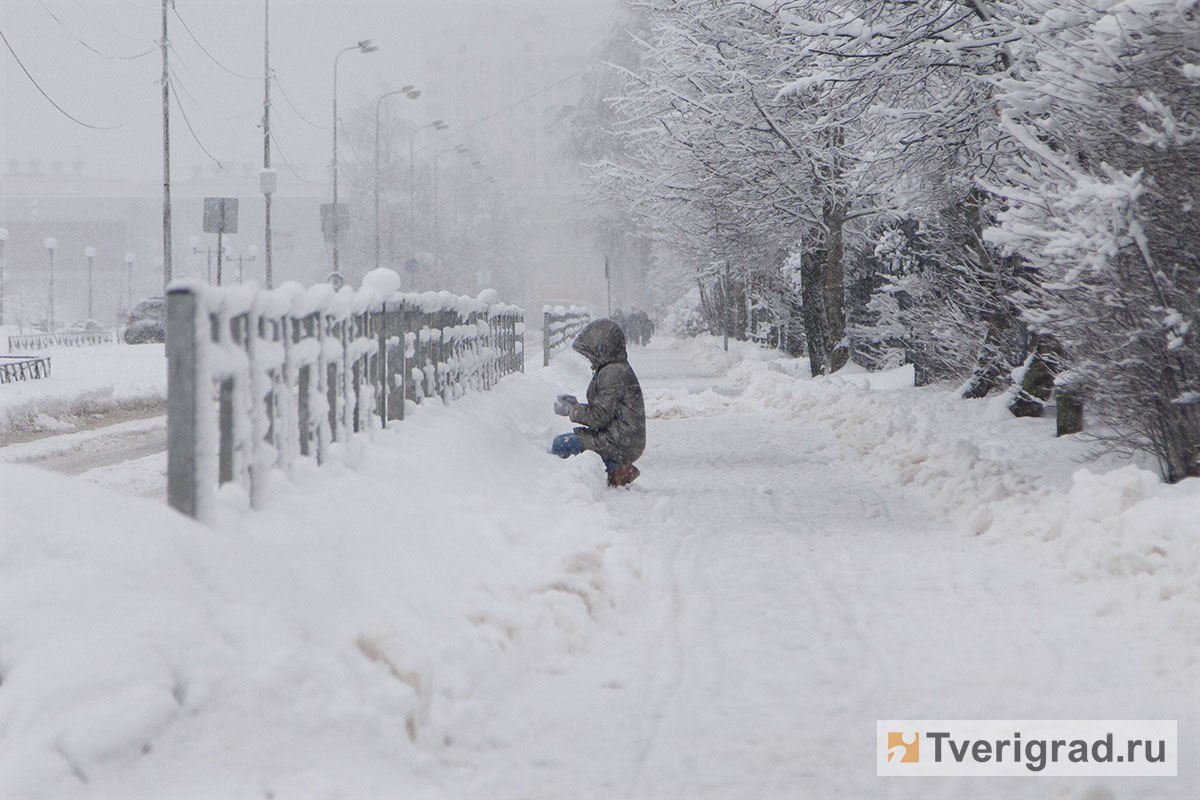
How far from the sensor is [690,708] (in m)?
4.45

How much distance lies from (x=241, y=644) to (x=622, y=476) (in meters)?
6.43

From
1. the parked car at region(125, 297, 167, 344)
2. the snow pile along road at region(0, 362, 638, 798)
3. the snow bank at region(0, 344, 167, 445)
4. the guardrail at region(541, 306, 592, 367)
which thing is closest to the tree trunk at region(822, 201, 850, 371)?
the guardrail at region(541, 306, 592, 367)

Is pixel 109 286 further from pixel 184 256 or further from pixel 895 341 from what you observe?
pixel 895 341

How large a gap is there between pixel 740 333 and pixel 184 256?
300 feet

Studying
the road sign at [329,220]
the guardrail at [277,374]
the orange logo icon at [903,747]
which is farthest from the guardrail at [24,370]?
the orange logo icon at [903,747]

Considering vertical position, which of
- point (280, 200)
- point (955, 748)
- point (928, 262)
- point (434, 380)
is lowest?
point (955, 748)

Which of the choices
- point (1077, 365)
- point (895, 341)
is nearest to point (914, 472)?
point (1077, 365)

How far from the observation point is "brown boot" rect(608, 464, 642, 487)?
394 inches

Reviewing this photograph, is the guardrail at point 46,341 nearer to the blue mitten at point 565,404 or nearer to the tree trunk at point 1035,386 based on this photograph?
the blue mitten at point 565,404

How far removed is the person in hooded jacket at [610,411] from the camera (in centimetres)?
1002

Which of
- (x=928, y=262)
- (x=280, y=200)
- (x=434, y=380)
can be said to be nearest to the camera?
(x=434, y=380)

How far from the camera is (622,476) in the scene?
32.9ft

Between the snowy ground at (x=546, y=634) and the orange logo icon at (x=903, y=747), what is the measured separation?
0.25 ft
